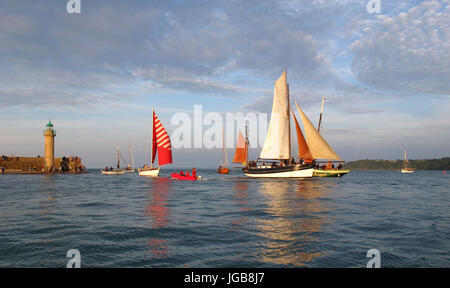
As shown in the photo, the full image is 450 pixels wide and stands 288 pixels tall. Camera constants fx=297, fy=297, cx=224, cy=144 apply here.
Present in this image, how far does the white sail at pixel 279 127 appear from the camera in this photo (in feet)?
197

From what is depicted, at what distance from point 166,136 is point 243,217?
48.9 meters

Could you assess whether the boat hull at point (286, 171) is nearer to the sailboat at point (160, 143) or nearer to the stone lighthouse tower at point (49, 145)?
the sailboat at point (160, 143)

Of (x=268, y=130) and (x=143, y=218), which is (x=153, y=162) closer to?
(x=268, y=130)

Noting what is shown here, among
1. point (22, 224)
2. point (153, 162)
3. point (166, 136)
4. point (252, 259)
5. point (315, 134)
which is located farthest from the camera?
point (153, 162)

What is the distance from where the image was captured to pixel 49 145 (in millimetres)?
88188

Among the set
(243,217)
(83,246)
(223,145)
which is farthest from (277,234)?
(223,145)

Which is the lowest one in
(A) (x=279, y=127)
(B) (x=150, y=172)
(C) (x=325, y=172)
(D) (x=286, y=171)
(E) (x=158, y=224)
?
(B) (x=150, y=172)

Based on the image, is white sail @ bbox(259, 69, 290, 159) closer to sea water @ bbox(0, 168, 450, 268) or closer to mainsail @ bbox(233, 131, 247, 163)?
mainsail @ bbox(233, 131, 247, 163)

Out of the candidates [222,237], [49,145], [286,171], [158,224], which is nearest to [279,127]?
[286,171]

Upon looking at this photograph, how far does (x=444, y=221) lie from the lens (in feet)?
59.2

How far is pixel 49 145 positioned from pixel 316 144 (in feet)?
249

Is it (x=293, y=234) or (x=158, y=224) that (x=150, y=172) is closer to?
(x=158, y=224)

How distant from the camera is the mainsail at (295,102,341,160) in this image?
59125mm

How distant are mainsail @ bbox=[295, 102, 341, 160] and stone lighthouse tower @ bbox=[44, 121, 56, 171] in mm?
71824
